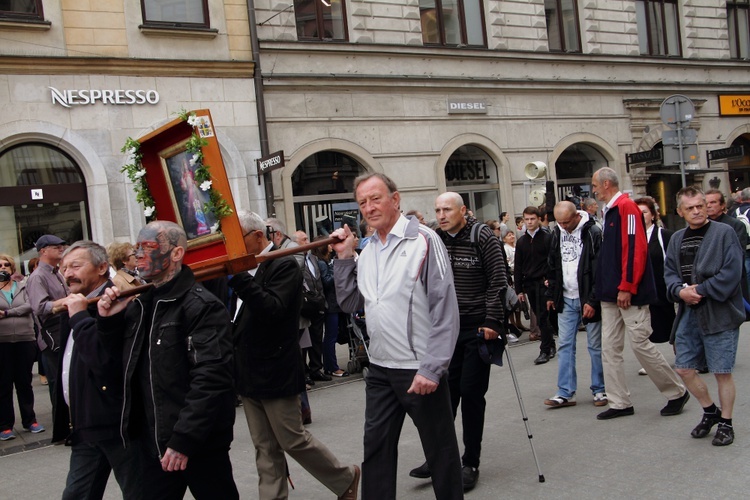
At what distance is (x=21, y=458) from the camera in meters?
7.51

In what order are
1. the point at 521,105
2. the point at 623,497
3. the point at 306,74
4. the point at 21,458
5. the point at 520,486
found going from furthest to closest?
the point at 521,105
the point at 306,74
the point at 21,458
the point at 520,486
the point at 623,497

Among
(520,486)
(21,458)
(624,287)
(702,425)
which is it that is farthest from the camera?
(21,458)

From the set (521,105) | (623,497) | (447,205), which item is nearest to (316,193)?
(521,105)

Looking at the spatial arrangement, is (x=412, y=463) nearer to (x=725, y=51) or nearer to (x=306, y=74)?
(x=306, y=74)

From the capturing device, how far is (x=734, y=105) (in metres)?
24.2

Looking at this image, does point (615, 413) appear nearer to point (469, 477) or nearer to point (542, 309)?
point (469, 477)

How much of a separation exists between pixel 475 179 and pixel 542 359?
9.91 meters

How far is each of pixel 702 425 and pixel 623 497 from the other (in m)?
1.52

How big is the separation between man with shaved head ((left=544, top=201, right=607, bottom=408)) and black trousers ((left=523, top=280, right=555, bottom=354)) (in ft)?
6.77

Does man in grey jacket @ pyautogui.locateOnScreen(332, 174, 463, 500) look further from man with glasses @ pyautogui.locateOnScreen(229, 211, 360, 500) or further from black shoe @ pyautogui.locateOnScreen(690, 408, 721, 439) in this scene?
black shoe @ pyautogui.locateOnScreen(690, 408, 721, 439)

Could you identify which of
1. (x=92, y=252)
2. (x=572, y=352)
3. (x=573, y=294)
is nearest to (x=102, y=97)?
(x=573, y=294)

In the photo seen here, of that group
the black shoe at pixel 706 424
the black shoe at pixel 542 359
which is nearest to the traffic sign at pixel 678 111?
the black shoe at pixel 542 359

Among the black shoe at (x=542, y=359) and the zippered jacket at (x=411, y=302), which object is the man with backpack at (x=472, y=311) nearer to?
the zippered jacket at (x=411, y=302)

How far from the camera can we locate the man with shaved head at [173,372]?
12.3 feet
